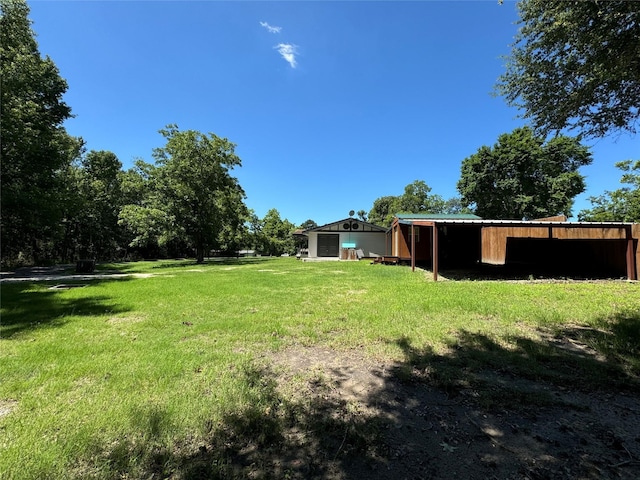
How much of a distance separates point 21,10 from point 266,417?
23928mm

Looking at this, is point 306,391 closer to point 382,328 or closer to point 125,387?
point 125,387

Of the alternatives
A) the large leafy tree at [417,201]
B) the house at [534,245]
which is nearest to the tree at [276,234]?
the large leafy tree at [417,201]

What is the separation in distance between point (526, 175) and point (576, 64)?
2864cm

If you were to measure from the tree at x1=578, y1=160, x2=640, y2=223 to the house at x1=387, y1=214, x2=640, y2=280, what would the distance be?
18350 mm

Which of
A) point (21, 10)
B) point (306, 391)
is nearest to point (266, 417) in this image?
point (306, 391)

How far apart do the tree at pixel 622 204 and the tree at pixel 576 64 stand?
1147 inches

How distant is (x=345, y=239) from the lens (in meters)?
26.6

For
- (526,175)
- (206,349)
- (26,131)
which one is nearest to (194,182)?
(26,131)

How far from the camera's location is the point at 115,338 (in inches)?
186

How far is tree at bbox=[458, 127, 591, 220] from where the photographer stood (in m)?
28.0

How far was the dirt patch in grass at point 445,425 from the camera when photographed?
2.04 meters

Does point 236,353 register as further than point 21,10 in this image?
No

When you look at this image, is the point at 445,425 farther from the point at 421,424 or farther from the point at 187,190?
the point at 187,190

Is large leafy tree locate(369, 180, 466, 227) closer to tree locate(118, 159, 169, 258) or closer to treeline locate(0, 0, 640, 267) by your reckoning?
treeline locate(0, 0, 640, 267)
